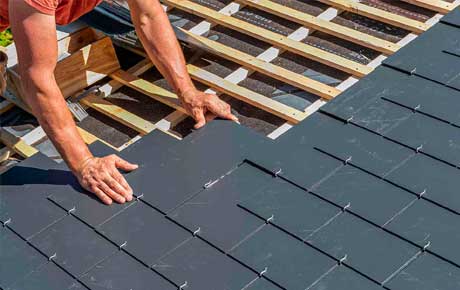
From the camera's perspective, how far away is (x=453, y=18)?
6312 millimetres

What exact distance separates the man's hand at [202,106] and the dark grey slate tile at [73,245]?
1.05 metres

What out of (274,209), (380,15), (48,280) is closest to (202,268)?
(274,209)

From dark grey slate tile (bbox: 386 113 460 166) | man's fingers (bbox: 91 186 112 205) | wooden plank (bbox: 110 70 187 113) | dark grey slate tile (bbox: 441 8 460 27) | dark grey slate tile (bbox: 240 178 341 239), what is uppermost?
dark grey slate tile (bbox: 441 8 460 27)

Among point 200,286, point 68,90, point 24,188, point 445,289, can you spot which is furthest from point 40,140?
point 445,289

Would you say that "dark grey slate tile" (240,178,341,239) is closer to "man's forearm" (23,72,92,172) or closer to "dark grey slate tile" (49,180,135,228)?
"dark grey slate tile" (49,180,135,228)

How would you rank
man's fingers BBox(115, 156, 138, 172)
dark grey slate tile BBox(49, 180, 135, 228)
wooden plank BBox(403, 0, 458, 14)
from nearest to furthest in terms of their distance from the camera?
1. dark grey slate tile BBox(49, 180, 135, 228)
2. man's fingers BBox(115, 156, 138, 172)
3. wooden plank BBox(403, 0, 458, 14)

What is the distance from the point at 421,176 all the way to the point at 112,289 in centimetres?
170

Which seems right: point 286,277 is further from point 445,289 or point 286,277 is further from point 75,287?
point 75,287

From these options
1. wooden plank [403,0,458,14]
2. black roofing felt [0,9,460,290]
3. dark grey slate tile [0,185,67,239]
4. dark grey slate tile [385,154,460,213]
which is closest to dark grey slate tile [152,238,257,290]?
black roofing felt [0,9,460,290]

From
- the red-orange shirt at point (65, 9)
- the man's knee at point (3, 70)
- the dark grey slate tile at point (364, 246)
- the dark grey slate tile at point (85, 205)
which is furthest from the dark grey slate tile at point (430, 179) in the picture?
the man's knee at point (3, 70)

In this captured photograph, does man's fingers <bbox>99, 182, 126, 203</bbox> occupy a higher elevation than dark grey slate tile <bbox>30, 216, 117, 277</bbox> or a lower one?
higher

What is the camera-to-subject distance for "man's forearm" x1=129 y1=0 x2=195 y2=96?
5.85m

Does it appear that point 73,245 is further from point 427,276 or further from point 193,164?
point 427,276

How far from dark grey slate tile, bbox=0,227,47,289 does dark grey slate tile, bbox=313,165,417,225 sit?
1.49 meters
